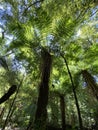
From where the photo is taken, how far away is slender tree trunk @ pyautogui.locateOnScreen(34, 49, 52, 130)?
5.49 metres

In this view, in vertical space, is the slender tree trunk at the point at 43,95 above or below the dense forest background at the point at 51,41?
below

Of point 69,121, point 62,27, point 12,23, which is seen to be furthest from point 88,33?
point 69,121

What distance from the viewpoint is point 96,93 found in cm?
892

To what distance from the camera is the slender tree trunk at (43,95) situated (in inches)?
216

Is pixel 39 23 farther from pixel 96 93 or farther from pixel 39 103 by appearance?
pixel 96 93

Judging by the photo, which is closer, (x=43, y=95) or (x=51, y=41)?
(x=43, y=95)

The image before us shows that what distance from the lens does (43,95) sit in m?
6.08

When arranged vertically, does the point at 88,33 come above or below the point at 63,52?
above

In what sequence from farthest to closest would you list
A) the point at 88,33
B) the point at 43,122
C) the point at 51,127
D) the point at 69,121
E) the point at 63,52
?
the point at 69,121 → the point at 51,127 → the point at 88,33 → the point at 63,52 → the point at 43,122

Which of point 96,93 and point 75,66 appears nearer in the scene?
point 96,93

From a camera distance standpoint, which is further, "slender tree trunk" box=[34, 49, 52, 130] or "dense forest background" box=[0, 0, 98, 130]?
"dense forest background" box=[0, 0, 98, 130]

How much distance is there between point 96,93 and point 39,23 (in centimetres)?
436

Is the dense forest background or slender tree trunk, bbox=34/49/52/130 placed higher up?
the dense forest background

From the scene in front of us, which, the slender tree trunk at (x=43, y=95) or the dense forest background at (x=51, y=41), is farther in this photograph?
the dense forest background at (x=51, y=41)
